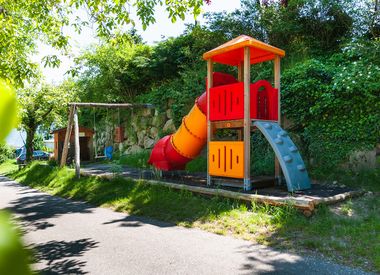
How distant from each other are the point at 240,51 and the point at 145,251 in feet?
15.7

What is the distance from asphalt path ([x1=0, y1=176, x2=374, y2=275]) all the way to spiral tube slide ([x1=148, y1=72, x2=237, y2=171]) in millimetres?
2608

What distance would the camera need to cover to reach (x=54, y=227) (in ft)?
17.5

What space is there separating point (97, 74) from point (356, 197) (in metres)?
12.5

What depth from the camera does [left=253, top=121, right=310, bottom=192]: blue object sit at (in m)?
5.79

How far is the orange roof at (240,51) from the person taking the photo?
6.46m

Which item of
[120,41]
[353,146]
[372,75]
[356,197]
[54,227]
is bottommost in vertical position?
[54,227]

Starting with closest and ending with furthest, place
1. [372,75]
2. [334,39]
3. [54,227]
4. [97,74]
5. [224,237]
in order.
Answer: [224,237] < [54,227] < [372,75] < [334,39] < [97,74]

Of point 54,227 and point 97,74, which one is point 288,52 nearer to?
point 54,227

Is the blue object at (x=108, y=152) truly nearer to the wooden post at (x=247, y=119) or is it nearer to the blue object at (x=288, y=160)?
the wooden post at (x=247, y=119)

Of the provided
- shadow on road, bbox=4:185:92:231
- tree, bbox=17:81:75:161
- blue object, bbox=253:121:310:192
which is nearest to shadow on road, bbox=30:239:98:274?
shadow on road, bbox=4:185:92:231

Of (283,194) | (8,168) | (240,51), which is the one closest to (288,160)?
(283,194)

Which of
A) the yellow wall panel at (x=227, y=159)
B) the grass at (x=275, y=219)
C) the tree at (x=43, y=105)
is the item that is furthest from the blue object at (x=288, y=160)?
the tree at (x=43, y=105)

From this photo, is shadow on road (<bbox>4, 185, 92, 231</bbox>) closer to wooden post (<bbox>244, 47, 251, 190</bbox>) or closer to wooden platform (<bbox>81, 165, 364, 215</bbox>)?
wooden platform (<bbox>81, 165, 364, 215</bbox>)

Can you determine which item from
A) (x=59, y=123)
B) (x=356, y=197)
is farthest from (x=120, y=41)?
(x=59, y=123)
